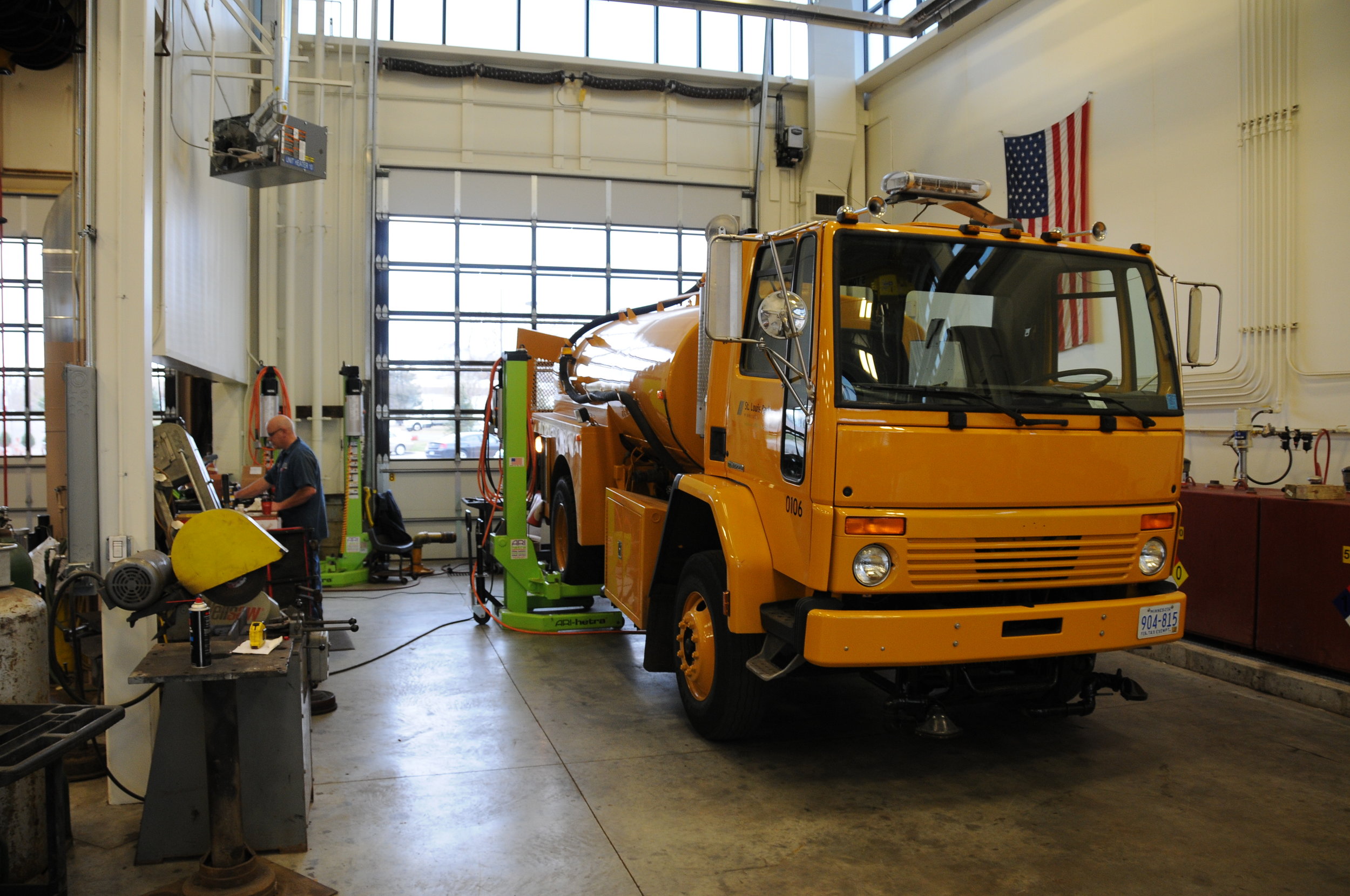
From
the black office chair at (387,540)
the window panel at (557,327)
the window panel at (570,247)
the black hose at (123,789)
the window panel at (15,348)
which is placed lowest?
the black hose at (123,789)

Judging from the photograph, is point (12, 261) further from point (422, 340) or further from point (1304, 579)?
point (1304, 579)

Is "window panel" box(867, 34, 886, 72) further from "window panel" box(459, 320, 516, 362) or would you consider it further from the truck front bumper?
the truck front bumper

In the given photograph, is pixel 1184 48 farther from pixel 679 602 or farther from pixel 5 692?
pixel 5 692

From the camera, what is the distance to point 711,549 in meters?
4.96

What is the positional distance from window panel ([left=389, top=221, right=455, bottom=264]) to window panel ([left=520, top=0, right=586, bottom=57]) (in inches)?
105

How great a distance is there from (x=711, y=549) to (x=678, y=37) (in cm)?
969

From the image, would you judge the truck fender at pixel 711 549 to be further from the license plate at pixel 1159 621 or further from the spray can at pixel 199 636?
the spray can at pixel 199 636

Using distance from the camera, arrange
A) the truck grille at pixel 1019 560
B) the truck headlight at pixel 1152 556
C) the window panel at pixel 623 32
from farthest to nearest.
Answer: the window panel at pixel 623 32 → the truck headlight at pixel 1152 556 → the truck grille at pixel 1019 560

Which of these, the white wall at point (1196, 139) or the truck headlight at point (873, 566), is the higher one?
the white wall at point (1196, 139)

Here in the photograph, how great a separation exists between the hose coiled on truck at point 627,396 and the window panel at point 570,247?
378cm

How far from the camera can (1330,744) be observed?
4.83 meters

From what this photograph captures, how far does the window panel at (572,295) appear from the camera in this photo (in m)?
11.8

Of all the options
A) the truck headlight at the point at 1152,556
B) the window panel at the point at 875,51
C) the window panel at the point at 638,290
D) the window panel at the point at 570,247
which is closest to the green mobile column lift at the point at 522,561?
the truck headlight at the point at 1152,556

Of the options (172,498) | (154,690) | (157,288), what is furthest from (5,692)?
(157,288)
